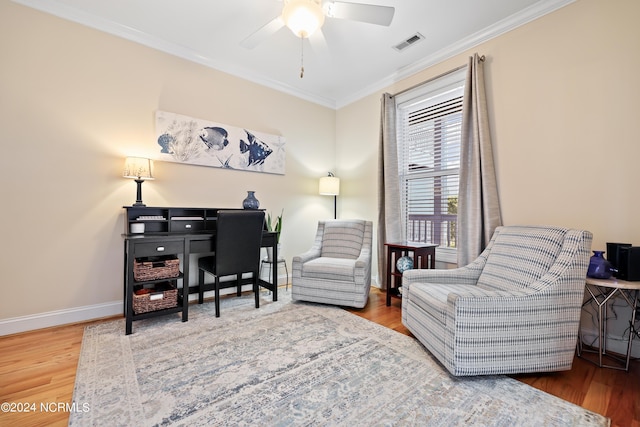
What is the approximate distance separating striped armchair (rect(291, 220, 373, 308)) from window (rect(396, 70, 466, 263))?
0.69 meters

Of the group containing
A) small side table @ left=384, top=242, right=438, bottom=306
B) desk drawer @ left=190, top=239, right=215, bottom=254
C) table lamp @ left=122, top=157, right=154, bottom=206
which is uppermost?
table lamp @ left=122, top=157, right=154, bottom=206

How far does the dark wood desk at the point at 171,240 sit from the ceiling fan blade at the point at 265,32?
5.64ft

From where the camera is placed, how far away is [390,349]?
1958mm

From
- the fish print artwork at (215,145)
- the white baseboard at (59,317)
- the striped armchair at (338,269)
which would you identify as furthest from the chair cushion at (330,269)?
the white baseboard at (59,317)

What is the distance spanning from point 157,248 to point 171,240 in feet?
0.41

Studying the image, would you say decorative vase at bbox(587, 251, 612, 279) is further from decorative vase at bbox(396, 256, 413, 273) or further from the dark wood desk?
the dark wood desk

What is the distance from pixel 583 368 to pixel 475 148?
1.84 meters

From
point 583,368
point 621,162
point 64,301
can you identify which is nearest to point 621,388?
point 583,368

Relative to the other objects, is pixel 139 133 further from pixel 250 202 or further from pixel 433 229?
pixel 433 229

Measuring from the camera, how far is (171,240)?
7.92 feet

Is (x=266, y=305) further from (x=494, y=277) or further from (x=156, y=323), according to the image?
(x=494, y=277)

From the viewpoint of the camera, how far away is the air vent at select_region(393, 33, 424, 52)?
2717 millimetres

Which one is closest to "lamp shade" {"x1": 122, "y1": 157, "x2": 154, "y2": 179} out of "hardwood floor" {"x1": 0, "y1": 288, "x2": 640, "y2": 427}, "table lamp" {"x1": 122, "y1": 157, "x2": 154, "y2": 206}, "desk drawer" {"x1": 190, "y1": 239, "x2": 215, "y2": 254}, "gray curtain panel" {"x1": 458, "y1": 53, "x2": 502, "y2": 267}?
"table lamp" {"x1": 122, "y1": 157, "x2": 154, "y2": 206}

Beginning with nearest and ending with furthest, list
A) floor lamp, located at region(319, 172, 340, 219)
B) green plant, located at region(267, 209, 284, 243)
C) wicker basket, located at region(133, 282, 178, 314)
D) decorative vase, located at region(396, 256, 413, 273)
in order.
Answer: wicker basket, located at region(133, 282, 178, 314) → decorative vase, located at region(396, 256, 413, 273) → green plant, located at region(267, 209, 284, 243) → floor lamp, located at region(319, 172, 340, 219)
